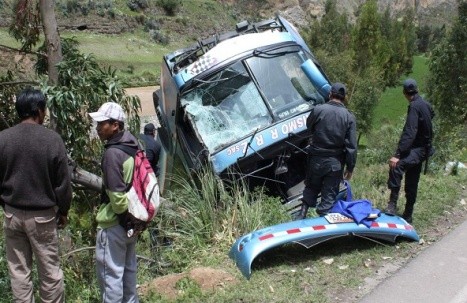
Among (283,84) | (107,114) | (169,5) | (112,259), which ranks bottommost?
(112,259)

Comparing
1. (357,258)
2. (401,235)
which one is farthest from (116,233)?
(401,235)

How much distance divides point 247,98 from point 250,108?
179 mm

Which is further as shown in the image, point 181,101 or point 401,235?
point 181,101

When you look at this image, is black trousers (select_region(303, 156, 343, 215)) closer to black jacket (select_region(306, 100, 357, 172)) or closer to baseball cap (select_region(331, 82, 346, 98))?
black jacket (select_region(306, 100, 357, 172))

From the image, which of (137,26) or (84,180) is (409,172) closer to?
(84,180)

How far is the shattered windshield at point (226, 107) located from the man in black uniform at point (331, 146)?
6.69 feet

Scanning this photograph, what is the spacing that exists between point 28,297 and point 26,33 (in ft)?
12.4

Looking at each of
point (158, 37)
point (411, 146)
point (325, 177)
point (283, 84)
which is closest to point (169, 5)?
point (158, 37)

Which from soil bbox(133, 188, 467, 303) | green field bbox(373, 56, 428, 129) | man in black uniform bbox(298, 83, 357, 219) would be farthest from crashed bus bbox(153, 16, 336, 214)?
green field bbox(373, 56, 428, 129)

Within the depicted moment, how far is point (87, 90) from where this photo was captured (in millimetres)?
5812

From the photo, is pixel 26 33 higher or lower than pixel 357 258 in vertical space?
higher

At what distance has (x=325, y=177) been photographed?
6.23 metres

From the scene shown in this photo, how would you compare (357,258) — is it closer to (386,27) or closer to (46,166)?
(46,166)

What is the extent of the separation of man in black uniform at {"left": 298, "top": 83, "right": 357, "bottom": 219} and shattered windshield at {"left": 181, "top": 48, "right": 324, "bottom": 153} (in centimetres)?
201
